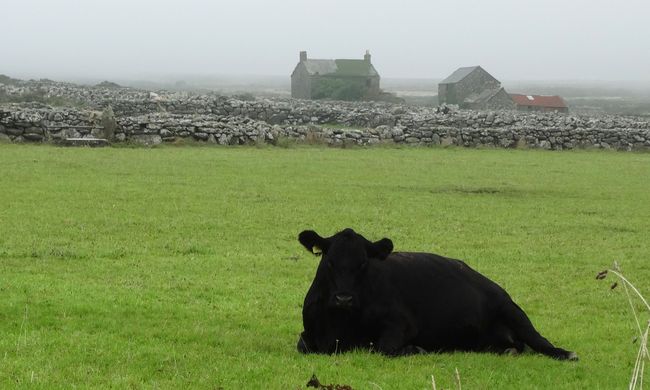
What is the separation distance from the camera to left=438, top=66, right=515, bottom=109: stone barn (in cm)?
8056

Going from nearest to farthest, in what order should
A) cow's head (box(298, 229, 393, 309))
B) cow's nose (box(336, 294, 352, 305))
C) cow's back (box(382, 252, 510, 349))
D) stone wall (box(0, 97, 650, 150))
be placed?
cow's nose (box(336, 294, 352, 305))
cow's head (box(298, 229, 393, 309))
cow's back (box(382, 252, 510, 349))
stone wall (box(0, 97, 650, 150))

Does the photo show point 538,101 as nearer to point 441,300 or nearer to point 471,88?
point 471,88

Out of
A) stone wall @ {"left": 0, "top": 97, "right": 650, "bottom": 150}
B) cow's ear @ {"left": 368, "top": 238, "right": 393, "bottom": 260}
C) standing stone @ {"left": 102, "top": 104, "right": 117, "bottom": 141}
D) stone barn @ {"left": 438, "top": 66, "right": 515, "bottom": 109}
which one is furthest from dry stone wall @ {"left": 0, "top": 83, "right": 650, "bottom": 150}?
cow's ear @ {"left": 368, "top": 238, "right": 393, "bottom": 260}

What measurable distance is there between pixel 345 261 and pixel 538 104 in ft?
253

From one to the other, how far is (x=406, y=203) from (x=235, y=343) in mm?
13200

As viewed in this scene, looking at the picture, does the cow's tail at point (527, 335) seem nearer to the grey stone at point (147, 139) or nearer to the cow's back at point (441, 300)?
the cow's back at point (441, 300)

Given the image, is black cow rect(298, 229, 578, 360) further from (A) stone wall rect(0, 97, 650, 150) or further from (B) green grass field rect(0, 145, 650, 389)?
(A) stone wall rect(0, 97, 650, 150)

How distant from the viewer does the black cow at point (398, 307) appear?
873 centimetres

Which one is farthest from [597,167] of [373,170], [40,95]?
[40,95]

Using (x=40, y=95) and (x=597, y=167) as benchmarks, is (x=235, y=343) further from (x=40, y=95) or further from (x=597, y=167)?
(x=40, y=95)

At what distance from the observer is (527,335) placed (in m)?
9.23

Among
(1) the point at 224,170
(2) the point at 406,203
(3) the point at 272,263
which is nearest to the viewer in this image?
(3) the point at 272,263

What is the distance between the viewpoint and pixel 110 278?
41.3 ft

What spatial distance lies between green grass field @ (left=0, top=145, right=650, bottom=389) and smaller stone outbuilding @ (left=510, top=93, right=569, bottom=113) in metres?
51.1
